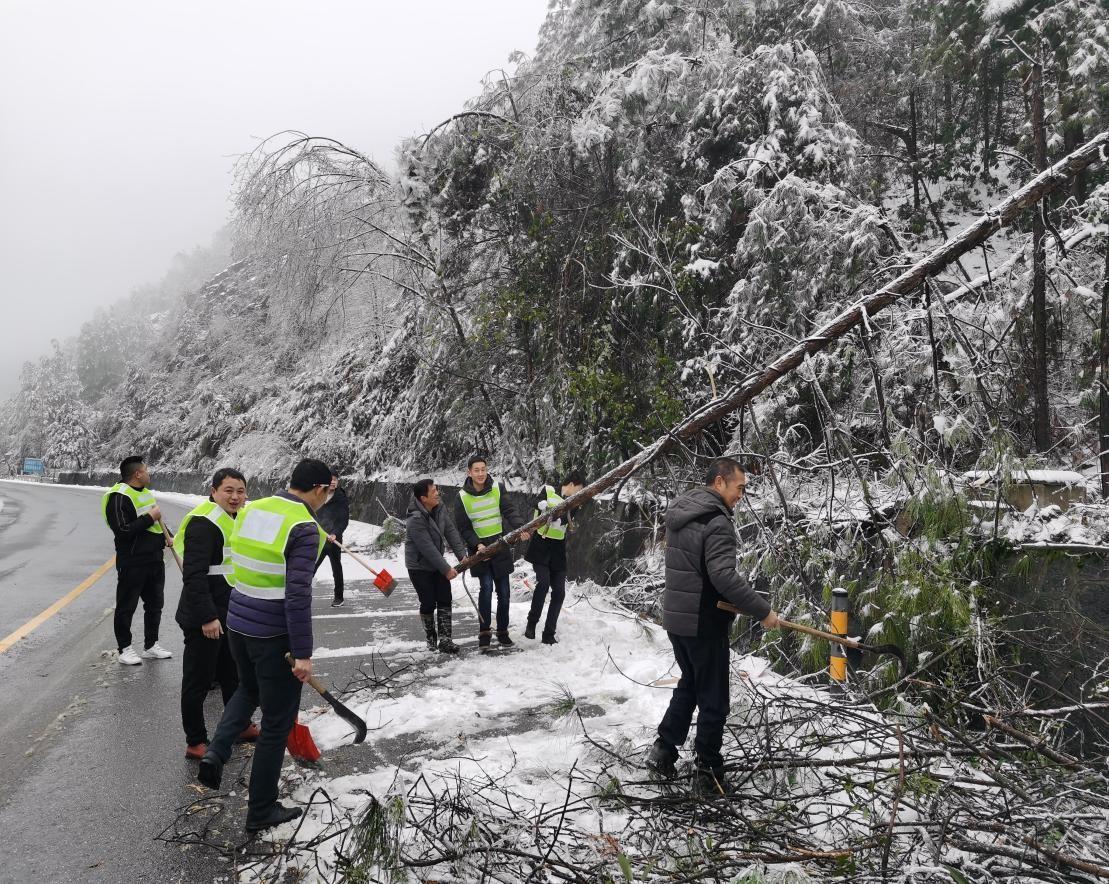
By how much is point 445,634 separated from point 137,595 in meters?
2.73

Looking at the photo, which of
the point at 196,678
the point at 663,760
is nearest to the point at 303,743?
the point at 196,678

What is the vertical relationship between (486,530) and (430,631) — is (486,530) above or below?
above

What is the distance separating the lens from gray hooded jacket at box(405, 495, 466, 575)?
688 centimetres

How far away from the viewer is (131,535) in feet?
20.8

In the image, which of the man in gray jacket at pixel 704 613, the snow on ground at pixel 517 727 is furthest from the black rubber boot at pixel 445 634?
the man in gray jacket at pixel 704 613

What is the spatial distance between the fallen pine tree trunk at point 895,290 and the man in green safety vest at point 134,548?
3811 millimetres

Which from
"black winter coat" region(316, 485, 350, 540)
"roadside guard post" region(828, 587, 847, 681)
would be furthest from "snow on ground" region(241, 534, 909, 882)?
"black winter coat" region(316, 485, 350, 540)

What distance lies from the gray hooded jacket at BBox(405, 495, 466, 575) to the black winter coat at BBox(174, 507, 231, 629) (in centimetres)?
202

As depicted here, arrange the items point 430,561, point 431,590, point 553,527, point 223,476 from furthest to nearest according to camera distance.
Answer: point 553,527
point 431,590
point 430,561
point 223,476

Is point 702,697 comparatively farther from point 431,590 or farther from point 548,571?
point 431,590

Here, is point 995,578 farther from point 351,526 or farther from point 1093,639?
point 351,526

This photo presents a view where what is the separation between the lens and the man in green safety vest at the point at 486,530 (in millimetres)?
7074

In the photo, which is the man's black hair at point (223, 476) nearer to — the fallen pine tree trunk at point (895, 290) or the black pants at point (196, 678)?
the black pants at point (196, 678)

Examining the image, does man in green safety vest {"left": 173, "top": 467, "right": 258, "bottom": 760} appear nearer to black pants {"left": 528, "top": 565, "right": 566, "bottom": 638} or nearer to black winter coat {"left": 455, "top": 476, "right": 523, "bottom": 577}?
black winter coat {"left": 455, "top": 476, "right": 523, "bottom": 577}
